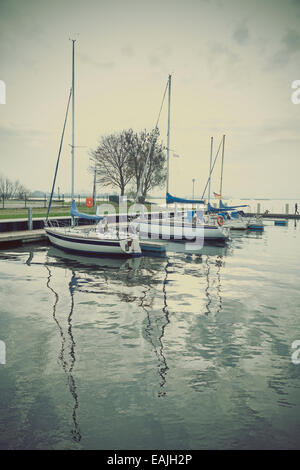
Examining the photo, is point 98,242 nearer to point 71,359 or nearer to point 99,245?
point 99,245

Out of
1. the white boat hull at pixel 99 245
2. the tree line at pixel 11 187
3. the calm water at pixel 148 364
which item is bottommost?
the calm water at pixel 148 364

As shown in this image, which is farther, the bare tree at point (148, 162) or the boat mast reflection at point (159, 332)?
the bare tree at point (148, 162)

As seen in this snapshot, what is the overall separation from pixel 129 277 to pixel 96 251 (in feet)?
17.7

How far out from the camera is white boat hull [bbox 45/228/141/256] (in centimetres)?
2078

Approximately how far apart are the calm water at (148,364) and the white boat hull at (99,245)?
16.6 ft

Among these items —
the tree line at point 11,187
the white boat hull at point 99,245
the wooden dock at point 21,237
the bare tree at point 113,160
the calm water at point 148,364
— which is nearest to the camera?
the calm water at point 148,364

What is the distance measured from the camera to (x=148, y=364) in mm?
7625

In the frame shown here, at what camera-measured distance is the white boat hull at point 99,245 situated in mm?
20781

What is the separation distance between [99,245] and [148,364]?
1399 cm

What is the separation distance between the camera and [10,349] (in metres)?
8.26

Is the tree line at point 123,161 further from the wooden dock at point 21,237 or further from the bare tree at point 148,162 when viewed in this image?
the wooden dock at point 21,237

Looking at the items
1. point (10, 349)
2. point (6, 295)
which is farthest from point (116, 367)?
point (6, 295)

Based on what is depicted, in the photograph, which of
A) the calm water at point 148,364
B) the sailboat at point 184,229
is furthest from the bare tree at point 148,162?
the calm water at point 148,364
